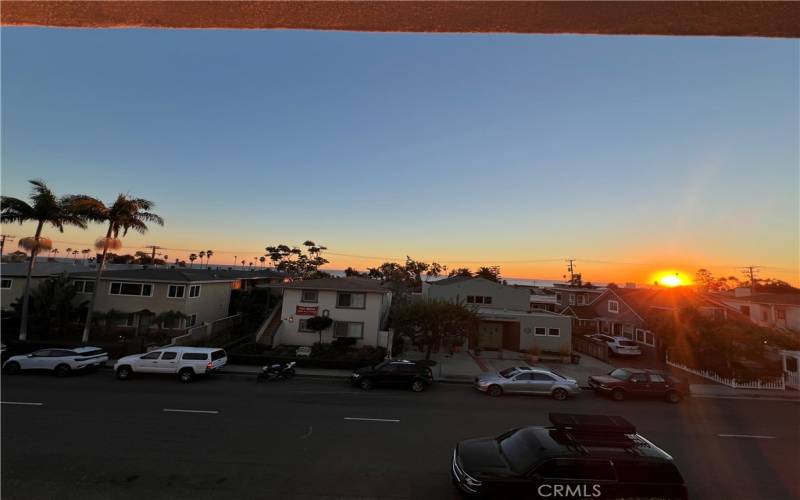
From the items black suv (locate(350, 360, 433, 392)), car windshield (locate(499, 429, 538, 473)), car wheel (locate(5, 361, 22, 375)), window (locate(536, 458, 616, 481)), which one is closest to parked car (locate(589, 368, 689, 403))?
black suv (locate(350, 360, 433, 392))

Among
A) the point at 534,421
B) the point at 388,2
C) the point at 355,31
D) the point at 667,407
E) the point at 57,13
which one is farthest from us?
the point at 667,407

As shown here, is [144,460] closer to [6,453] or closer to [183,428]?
[183,428]

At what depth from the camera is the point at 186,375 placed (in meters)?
19.3

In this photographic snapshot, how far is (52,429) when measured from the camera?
39.4ft

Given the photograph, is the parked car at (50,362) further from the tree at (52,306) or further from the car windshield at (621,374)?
the car windshield at (621,374)

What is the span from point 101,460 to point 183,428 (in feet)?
8.52

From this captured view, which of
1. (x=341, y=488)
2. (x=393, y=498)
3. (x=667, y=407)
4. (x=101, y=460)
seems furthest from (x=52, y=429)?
(x=667, y=407)

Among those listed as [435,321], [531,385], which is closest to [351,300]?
[435,321]

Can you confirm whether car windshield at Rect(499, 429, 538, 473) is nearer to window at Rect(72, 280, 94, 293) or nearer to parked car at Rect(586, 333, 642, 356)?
parked car at Rect(586, 333, 642, 356)

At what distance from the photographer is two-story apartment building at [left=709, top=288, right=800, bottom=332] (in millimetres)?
35000

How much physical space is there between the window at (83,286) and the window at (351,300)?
19560 mm

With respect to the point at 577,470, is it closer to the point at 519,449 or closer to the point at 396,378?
the point at 519,449

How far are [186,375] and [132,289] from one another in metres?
14.2

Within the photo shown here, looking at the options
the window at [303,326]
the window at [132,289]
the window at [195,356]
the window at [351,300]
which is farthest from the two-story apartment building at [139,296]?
the window at [351,300]
